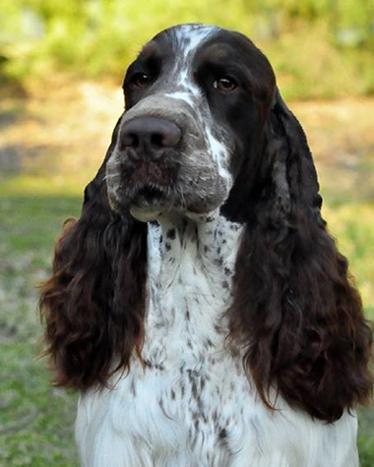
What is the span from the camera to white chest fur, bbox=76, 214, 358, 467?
362 cm

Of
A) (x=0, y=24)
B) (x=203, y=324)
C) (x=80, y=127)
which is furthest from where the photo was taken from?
(x=0, y=24)

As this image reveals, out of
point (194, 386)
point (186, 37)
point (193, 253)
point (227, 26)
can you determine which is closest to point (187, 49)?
point (186, 37)

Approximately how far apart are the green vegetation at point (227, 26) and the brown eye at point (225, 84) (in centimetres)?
1876

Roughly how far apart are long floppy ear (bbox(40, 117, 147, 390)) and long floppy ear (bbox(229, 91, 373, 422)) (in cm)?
36

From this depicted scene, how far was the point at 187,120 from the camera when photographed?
316cm

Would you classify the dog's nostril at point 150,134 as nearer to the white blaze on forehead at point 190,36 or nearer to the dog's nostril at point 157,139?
the dog's nostril at point 157,139

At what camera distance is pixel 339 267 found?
3811mm

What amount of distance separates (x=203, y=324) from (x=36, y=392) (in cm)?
304

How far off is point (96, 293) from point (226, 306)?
48cm

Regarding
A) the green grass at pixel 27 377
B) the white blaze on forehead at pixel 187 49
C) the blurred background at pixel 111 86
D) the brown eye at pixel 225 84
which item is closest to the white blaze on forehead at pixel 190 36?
the white blaze on forehead at pixel 187 49

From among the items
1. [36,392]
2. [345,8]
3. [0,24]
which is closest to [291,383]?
[36,392]

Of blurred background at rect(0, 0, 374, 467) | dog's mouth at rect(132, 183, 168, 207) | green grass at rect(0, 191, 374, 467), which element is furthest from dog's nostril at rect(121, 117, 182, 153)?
blurred background at rect(0, 0, 374, 467)

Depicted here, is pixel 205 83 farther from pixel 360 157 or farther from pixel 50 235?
pixel 360 157

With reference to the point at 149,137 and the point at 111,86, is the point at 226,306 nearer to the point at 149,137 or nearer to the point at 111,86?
the point at 149,137
